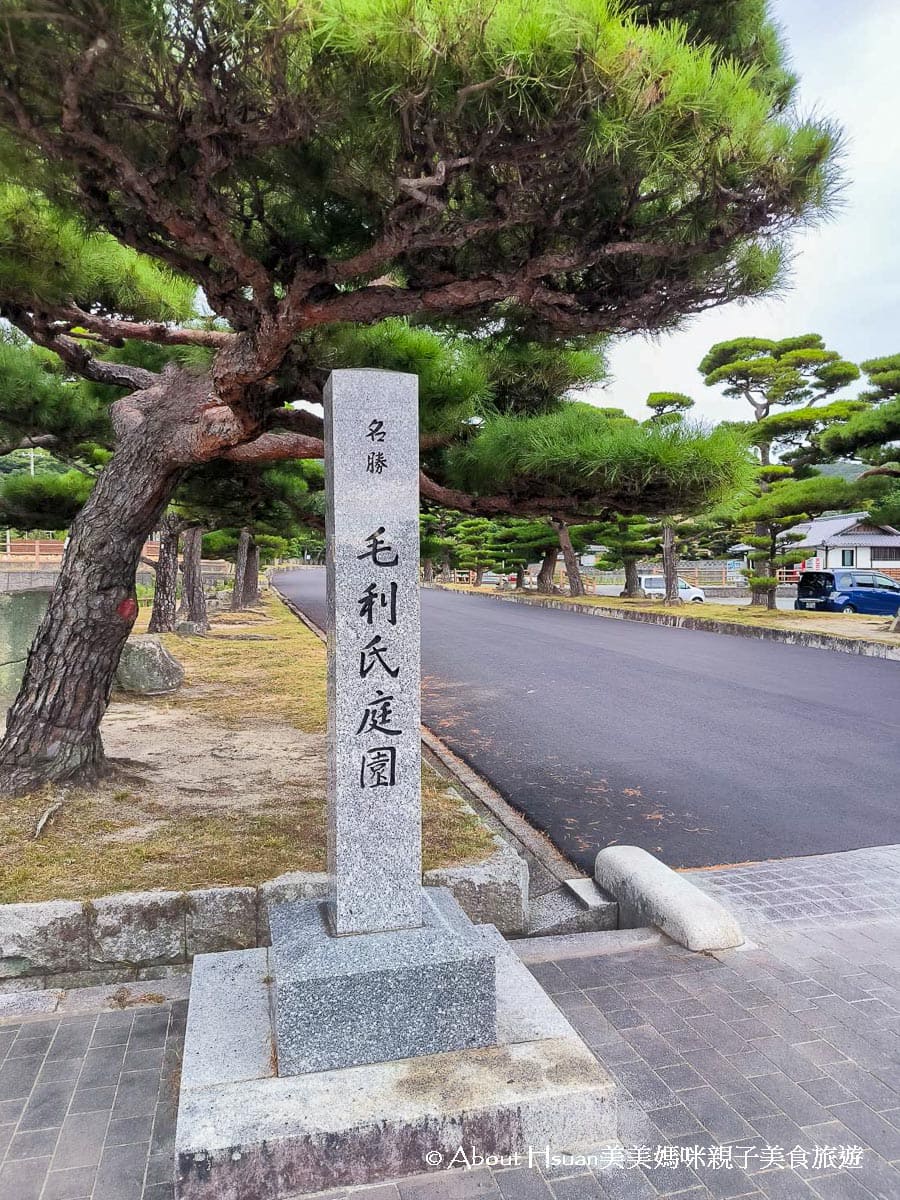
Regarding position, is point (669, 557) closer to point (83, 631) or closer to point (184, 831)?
point (83, 631)

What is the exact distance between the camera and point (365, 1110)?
229 cm

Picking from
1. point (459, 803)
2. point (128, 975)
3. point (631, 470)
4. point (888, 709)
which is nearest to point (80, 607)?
point (128, 975)

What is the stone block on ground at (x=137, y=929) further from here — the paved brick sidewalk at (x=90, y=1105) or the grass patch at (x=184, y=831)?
the paved brick sidewalk at (x=90, y=1105)

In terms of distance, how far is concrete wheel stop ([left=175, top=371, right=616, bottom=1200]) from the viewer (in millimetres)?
2242

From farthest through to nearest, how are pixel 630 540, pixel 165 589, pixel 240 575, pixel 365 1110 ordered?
pixel 630 540
pixel 240 575
pixel 165 589
pixel 365 1110

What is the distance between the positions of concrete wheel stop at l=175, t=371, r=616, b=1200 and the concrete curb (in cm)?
1206

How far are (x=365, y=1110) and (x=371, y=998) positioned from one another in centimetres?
31

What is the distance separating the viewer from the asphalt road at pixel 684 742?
514 cm

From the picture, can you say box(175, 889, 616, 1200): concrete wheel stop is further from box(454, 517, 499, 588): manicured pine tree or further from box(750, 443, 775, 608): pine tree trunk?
box(454, 517, 499, 588): manicured pine tree

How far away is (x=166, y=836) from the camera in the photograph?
4.27 metres

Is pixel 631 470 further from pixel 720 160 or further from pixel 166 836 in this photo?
pixel 166 836

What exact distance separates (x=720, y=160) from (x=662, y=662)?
1044 centimetres

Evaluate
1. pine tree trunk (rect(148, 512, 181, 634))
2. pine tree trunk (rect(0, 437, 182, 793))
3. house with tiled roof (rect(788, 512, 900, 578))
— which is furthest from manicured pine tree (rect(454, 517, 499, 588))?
pine tree trunk (rect(0, 437, 182, 793))

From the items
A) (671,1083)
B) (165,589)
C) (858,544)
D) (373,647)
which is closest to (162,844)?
(373,647)
